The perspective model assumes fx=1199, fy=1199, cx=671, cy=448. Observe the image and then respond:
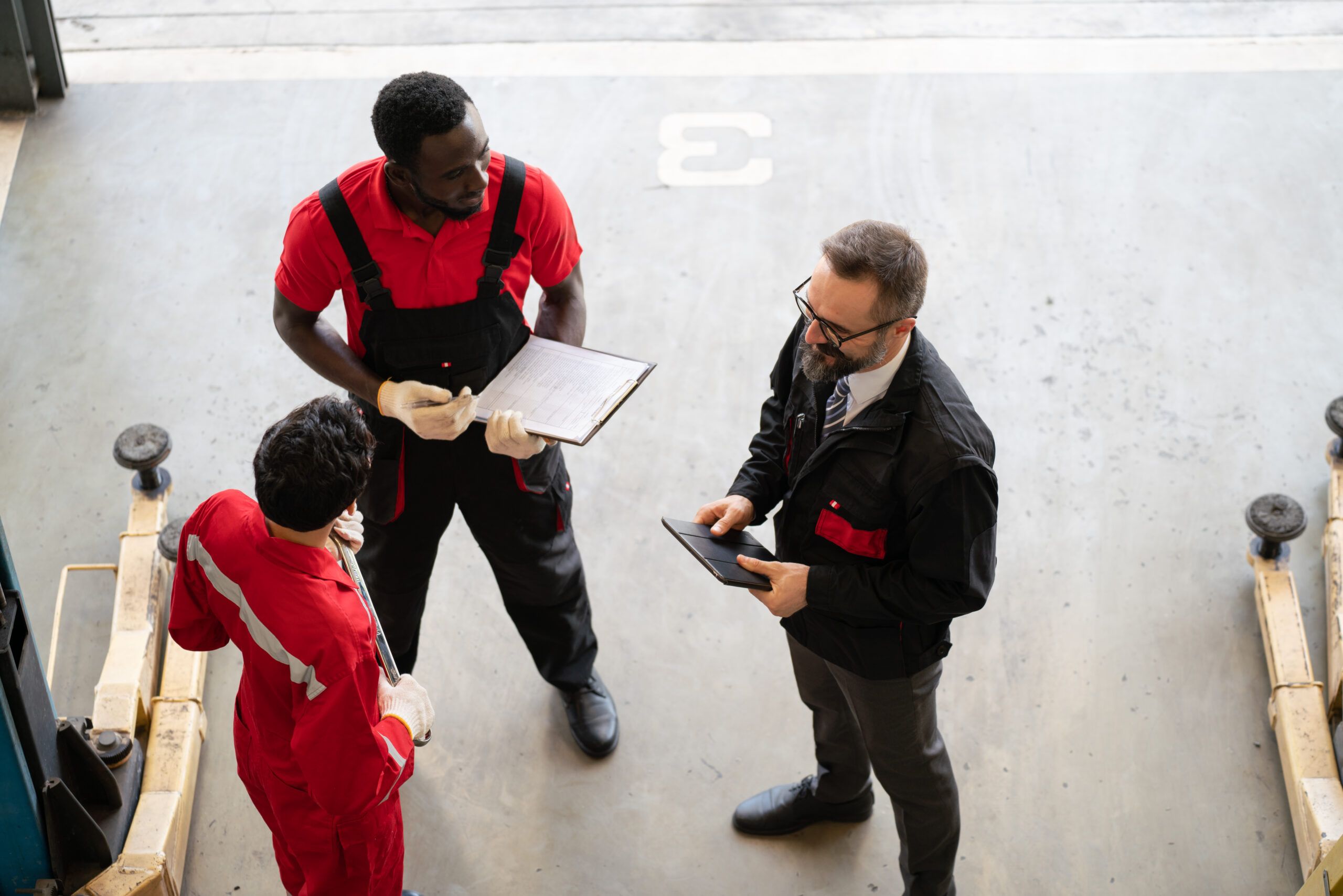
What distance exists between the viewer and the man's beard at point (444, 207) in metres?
2.61

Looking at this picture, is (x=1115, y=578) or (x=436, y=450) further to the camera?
(x=1115, y=578)

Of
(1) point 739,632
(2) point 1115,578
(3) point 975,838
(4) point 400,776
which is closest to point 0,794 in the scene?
(4) point 400,776

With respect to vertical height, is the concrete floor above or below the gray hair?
below

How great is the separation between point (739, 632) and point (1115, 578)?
1.32 meters

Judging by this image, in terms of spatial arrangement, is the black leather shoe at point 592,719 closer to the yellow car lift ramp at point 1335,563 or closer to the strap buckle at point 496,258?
the strap buckle at point 496,258

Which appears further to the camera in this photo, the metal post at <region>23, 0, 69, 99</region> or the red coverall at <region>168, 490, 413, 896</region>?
the metal post at <region>23, 0, 69, 99</region>

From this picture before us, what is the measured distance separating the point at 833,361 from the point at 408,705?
1119 millimetres

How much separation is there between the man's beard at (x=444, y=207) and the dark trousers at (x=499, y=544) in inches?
22.6

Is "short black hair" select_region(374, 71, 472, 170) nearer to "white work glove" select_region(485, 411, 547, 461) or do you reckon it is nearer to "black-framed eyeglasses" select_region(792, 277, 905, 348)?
"white work glove" select_region(485, 411, 547, 461)

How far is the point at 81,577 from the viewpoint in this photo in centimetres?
404

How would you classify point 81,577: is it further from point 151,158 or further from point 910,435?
point 910,435

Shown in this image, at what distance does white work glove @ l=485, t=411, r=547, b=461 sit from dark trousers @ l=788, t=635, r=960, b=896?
2.71 ft

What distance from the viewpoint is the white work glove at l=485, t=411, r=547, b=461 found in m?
2.77

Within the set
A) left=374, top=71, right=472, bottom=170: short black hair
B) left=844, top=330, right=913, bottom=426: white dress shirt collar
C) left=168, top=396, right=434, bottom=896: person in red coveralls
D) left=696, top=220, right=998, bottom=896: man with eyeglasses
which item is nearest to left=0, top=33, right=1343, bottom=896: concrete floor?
left=696, top=220, right=998, bottom=896: man with eyeglasses
